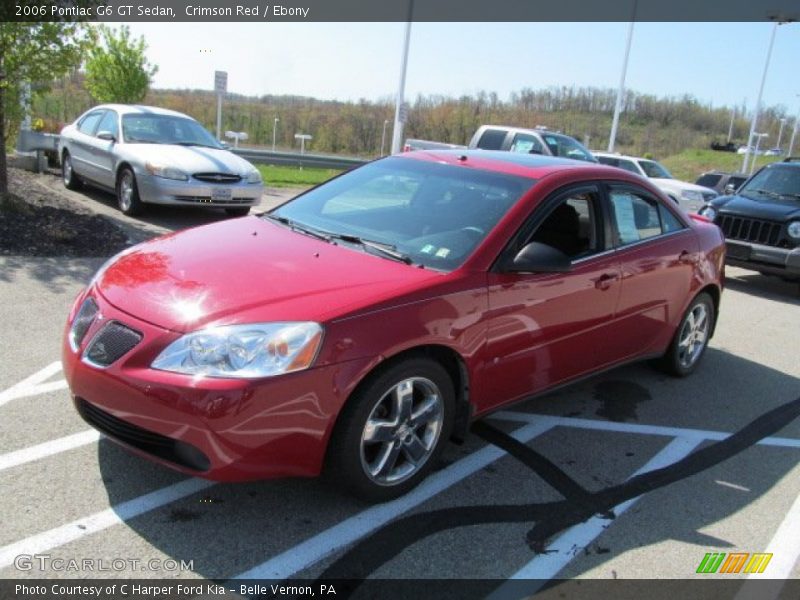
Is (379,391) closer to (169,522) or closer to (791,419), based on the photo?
(169,522)

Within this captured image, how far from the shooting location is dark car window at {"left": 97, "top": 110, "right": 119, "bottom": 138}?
10.5 metres

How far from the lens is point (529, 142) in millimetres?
15445

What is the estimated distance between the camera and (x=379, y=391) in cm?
312

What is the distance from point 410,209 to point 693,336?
2.96 metres

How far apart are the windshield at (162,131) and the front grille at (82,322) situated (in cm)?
762

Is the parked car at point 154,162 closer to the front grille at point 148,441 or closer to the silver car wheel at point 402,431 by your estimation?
the front grille at point 148,441

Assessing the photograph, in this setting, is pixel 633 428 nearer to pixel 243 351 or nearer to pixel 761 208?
pixel 243 351

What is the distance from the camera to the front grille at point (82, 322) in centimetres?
324

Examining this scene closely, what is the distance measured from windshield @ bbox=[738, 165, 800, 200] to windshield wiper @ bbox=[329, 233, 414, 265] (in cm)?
881

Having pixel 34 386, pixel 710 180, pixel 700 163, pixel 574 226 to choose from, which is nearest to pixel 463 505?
pixel 574 226

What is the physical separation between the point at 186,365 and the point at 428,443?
51.1 inches

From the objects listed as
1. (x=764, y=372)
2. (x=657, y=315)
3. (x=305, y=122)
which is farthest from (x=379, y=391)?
(x=305, y=122)

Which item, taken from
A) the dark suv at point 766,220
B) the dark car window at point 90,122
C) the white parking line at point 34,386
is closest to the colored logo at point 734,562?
the white parking line at point 34,386

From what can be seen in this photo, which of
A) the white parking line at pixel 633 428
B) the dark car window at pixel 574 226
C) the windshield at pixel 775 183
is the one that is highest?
the windshield at pixel 775 183
